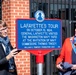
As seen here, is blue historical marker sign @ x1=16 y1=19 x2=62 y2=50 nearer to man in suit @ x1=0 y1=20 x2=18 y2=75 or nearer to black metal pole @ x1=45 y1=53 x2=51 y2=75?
man in suit @ x1=0 y1=20 x2=18 y2=75

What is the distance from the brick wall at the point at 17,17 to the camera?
7.36 metres

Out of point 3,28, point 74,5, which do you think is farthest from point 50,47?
point 74,5

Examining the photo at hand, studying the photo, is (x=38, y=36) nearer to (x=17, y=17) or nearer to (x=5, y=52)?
(x=5, y=52)

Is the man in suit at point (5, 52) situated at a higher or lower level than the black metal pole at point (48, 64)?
higher

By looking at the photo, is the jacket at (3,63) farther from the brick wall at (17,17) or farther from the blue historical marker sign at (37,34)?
the brick wall at (17,17)

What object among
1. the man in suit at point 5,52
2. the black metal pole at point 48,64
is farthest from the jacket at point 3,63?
the black metal pole at point 48,64

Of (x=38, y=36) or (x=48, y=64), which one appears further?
(x=48, y=64)

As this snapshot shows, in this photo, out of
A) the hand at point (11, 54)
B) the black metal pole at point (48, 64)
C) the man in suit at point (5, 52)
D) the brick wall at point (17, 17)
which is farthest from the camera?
the black metal pole at point (48, 64)

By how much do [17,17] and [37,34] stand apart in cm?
276

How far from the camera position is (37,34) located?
185 inches

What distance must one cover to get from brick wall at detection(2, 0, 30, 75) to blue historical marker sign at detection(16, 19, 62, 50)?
2681mm

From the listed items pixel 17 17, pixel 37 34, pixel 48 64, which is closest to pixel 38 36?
pixel 37 34

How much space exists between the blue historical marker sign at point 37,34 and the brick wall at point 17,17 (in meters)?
2.68

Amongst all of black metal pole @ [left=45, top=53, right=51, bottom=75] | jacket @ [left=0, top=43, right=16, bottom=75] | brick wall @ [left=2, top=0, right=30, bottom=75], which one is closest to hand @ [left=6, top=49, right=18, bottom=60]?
jacket @ [left=0, top=43, right=16, bottom=75]
